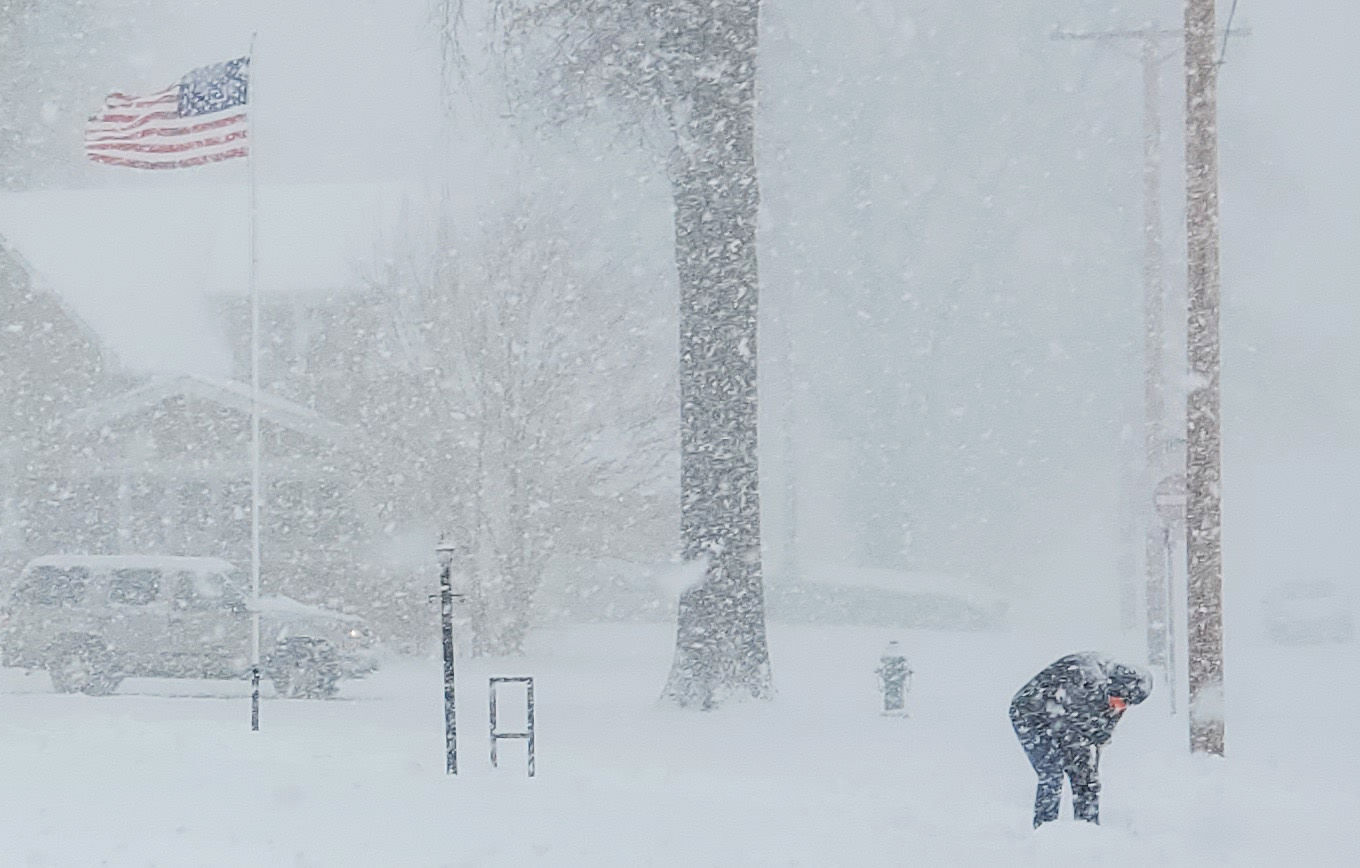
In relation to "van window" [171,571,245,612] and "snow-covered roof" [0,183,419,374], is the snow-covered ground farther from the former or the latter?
"snow-covered roof" [0,183,419,374]

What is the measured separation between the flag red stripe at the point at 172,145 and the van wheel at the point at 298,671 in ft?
19.0

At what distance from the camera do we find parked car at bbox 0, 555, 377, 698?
2156 centimetres

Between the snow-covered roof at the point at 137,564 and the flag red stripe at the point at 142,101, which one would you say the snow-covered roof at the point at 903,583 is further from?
the flag red stripe at the point at 142,101

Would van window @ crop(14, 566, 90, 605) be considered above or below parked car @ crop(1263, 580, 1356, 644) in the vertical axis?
above

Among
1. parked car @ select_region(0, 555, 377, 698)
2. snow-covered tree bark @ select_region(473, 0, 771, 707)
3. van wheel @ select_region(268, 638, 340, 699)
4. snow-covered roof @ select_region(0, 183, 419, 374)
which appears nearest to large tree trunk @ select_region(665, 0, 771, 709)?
snow-covered tree bark @ select_region(473, 0, 771, 707)

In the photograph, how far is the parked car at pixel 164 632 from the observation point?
21.6 meters

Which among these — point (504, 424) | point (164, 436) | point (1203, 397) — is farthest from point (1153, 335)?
point (164, 436)

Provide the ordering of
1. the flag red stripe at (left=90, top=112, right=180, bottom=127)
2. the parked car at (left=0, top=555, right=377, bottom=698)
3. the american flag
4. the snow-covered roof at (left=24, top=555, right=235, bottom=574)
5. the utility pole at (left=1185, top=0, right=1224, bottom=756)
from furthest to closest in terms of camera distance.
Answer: the snow-covered roof at (left=24, top=555, right=235, bottom=574) < the parked car at (left=0, top=555, right=377, bottom=698) < the flag red stripe at (left=90, top=112, right=180, bottom=127) < the american flag < the utility pole at (left=1185, top=0, right=1224, bottom=756)

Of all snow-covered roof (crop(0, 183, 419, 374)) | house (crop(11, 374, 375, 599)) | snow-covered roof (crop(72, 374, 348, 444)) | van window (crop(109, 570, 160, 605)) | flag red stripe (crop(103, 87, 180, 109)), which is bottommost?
van window (crop(109, 570, 160, 605))

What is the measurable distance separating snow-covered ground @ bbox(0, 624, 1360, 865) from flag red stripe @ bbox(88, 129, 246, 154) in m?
5.49

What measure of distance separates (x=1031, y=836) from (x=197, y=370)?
104 feet

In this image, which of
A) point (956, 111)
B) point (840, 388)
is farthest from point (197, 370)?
point (956, 111)

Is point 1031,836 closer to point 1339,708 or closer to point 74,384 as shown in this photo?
point 1339,708

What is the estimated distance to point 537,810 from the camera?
1157cm
